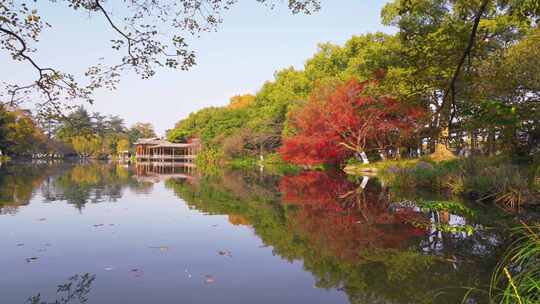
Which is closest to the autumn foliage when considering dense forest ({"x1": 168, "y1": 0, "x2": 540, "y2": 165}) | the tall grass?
dense forest ({"x1": 168, "y1": 0, "x2": 540, "y2": 165})

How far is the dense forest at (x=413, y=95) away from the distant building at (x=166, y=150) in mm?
6560

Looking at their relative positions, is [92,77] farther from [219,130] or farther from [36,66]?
[219,130]

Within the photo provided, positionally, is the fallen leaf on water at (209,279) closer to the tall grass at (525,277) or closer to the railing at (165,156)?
the tall grass at (525,277)

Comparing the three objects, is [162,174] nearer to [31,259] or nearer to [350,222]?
[350,222]

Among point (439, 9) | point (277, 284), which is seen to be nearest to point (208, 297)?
point (277, 284)

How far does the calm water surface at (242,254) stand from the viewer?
4.16 m

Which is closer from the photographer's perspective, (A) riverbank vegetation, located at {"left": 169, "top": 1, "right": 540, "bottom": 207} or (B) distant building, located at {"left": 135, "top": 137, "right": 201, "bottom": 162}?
(A) riverbank vegetation, located at {"left": 169, "top": 1, "right": 540, "bottom": 207}

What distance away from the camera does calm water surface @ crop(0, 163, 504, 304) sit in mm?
4156

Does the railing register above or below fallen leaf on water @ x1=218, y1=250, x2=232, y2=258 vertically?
above

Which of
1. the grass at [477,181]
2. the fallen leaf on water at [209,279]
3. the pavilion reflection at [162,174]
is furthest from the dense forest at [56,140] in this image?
the fallen leaf on water at [209,279]

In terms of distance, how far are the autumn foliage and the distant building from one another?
28.4m

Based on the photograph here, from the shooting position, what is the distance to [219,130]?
47.0 metres

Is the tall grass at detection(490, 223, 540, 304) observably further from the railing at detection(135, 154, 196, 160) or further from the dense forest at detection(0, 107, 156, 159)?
the railing at detection(135, 154, 196, 160)

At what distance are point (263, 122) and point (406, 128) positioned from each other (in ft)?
60.0
